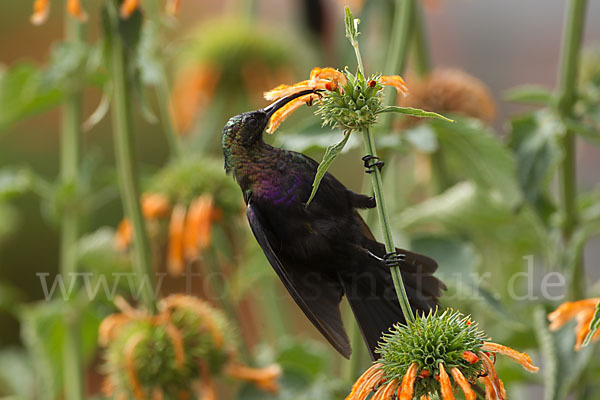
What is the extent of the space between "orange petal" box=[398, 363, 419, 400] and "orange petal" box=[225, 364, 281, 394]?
303 millimetres

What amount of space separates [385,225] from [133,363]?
0.34 m

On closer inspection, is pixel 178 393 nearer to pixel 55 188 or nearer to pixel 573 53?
pixel 55 188

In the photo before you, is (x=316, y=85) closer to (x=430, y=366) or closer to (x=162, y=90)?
(x=430, y=366)

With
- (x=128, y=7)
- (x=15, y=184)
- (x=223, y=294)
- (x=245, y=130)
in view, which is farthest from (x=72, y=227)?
A: (x=245, y=130)

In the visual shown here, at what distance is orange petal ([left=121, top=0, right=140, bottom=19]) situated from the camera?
48 cm

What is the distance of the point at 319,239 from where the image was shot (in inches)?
14.0

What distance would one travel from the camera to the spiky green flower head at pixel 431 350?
1.02ft

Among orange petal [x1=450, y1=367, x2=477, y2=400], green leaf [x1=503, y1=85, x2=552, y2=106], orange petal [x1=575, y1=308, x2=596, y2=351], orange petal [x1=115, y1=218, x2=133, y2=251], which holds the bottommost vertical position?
orange petal [x1=450, y1=367, x2=477, y2=400]

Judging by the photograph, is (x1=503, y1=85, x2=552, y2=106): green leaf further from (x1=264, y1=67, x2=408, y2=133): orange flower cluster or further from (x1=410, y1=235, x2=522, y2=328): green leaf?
(x1=264, y1=67, x2=408, y2=133): orange flower cluster

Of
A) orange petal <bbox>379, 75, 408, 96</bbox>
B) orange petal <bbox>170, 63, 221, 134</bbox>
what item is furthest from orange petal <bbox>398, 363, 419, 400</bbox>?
orange petal <bbox>170, 63, 221, 134</bbox>

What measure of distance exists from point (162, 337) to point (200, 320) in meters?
0.03

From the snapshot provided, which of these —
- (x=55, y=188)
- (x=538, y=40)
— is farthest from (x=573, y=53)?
(x=538, y=40)

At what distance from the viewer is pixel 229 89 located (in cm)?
109

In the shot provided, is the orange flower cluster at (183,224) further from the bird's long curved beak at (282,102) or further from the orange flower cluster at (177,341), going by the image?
the bird's long curved beak at (282,102)
